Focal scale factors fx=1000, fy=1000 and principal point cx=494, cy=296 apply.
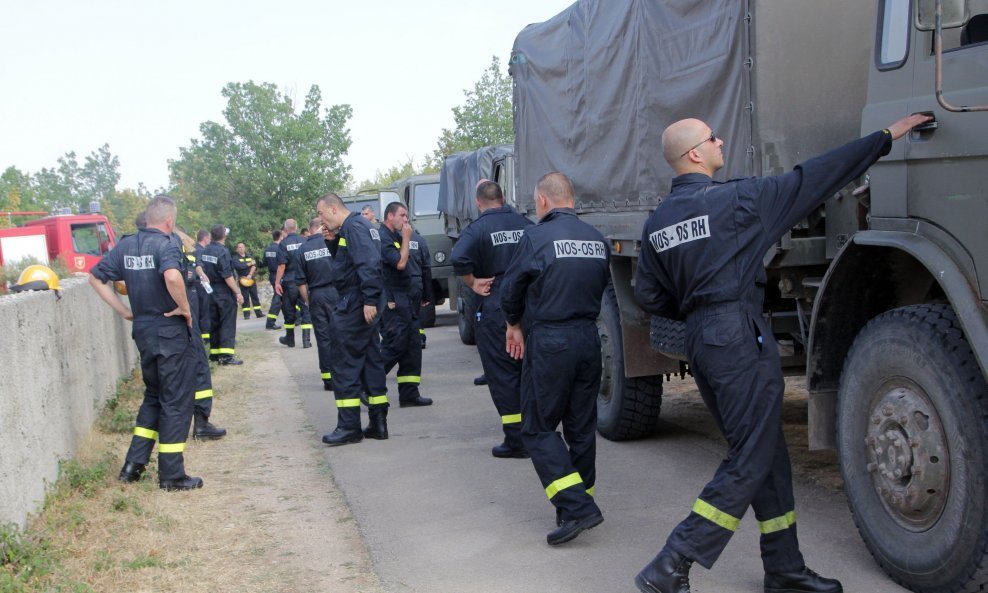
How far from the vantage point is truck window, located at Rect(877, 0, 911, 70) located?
404 centimetres

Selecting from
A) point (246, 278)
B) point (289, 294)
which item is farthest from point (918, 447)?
point (246, 278)

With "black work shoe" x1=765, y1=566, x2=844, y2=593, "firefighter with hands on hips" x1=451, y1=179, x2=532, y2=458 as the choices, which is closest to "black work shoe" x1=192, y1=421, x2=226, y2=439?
"firefighter with hands on hips" x1=451, y1=179, x2=532, y2=458

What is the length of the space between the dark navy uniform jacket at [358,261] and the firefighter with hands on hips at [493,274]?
101 cm

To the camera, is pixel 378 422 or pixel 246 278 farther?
pixel 246 278

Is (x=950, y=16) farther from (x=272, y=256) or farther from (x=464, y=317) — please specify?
(x=272, y=256)

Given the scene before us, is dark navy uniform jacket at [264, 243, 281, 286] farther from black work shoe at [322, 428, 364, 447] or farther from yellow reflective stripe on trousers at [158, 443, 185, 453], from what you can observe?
yellow reflective stripe on trousers at [158, 443, 185, 453]

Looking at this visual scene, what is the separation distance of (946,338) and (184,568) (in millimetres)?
3747

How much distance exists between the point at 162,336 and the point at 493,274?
90.9 inches

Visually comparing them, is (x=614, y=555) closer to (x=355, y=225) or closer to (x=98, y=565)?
(x=98, y=565)

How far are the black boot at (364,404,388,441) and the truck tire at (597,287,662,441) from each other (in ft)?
6.22

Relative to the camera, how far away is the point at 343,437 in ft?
26.5

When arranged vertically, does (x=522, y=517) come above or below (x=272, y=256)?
below

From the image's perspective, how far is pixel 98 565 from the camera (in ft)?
16.5

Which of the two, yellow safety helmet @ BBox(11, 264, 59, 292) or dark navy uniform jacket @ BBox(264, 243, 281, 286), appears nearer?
yellow safety helmet @ BBox(11, 264, 59, 292)
